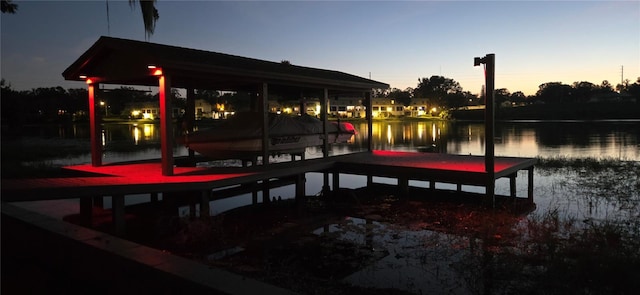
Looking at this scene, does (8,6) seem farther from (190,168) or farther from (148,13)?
(148,13)

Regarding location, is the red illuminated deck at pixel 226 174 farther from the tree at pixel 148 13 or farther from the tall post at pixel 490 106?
the tree at pixel 148 13

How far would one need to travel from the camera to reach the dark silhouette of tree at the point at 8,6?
915 cm

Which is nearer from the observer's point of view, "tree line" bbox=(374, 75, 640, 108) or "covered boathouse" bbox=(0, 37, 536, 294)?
"covered boathouse" bbox=(0, 37, 536, 294)

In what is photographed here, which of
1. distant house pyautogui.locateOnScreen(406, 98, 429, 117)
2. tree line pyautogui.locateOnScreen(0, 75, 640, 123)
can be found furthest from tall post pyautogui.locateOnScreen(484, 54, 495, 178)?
distant house pyautogui.locateOnScreen(406, 98, 429, 117)

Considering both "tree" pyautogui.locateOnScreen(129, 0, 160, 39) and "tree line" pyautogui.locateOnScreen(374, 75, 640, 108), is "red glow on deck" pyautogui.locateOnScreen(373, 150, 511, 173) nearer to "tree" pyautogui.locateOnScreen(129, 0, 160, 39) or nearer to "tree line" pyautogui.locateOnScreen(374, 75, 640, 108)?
"tree" pyautogui.locateOnScreen(129, 0, 160, 39)

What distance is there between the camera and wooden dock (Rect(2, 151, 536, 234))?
7.37 meters

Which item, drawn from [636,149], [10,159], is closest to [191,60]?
[10,159]

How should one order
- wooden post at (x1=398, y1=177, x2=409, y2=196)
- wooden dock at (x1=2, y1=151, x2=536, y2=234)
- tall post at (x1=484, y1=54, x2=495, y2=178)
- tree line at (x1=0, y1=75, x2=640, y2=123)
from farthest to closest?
tree line at (x1=0, y1=75, x2=640, y2=123) < wooden post at (x1=398, y1=177, x2=409, y2=196) < tall post at (x1=484, y1=54, x2=495, y2=178) < wooden dock at (x1=2, y1=151, x2=536, y2=234)

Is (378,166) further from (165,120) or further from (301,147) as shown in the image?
(165,120)

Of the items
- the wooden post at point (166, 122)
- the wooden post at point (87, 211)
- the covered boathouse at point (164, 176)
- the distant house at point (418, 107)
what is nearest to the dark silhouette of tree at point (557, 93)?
the distant house at point (418, 107)

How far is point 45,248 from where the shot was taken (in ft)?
16.2

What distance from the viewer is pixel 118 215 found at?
7793 mm

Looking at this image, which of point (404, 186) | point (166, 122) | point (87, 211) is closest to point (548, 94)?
point (404, 186)

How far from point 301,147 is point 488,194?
5461 mm
